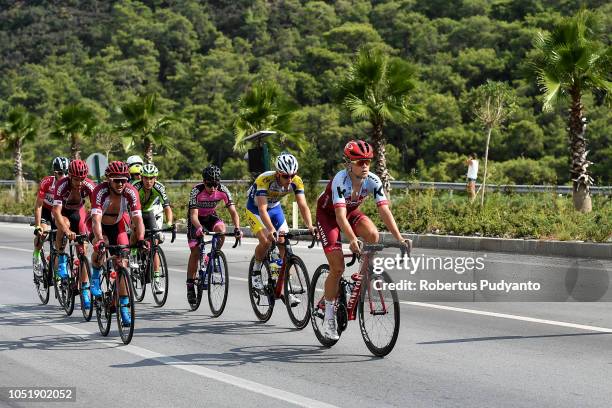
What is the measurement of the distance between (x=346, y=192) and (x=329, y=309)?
1136 mm

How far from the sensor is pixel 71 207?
12445 mm

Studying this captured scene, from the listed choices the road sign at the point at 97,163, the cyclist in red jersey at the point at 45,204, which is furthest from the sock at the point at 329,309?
the road sign at the point at 97,163

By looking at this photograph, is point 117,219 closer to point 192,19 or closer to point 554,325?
point 554,325

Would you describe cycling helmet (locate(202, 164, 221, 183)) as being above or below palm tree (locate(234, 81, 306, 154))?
below

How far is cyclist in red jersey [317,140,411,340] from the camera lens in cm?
891

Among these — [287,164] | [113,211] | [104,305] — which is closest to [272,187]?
[287,164]

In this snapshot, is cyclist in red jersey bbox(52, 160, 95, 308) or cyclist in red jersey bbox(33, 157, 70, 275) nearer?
cyclist in red jersey bbox(52, 160, 95, 308)

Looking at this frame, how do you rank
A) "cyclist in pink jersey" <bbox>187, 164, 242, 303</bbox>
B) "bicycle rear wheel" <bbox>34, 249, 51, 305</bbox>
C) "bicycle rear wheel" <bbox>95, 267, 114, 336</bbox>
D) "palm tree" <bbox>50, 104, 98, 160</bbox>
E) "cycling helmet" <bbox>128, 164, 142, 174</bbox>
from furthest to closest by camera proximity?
"palm tree" <bbox>50, 104, 98, 160</bbox>
"cycling helmet" <bbox>128, 164, 142, 174</bbox>
"bicycle rear wheel" <bbox>34, 249, 51, 305</bbox>
"cyclist in pink jersey" <bbox>187, 164, 242, 303</bbox>
"bicycle rear wheel" <bbox>95, 267, 114, 336</bbox>

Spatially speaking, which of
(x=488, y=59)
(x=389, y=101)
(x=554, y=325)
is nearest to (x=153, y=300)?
(x=554, y=325)

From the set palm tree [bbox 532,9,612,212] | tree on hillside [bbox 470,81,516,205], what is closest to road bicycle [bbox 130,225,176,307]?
palm tree [bbox 532,9,612,212]

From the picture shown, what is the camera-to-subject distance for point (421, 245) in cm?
2330

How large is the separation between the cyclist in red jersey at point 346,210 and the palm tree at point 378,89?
64.7 ft

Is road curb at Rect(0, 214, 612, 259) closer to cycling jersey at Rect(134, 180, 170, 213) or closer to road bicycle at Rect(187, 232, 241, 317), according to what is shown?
cycling jersey at Rect(134, 180, 170, 213)

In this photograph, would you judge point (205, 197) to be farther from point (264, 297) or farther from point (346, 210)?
point (346, 210)
